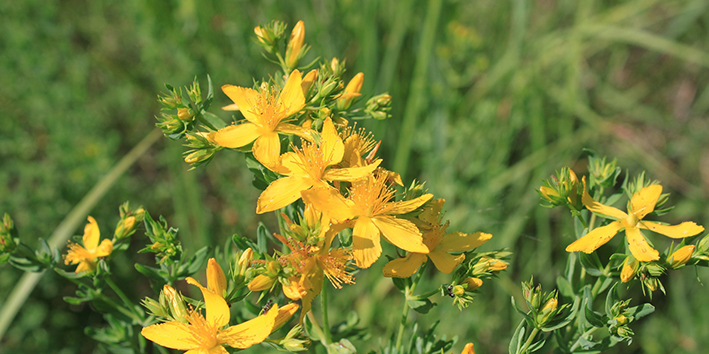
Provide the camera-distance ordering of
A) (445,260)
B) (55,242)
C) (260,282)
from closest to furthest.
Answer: (260,282), (445,260), (55,242)

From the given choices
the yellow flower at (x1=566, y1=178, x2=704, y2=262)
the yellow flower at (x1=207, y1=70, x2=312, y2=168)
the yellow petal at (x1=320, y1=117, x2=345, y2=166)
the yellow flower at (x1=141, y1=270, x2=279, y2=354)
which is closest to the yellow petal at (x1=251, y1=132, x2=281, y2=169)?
the yellow flower at (x1=207, y1=70, x2=312, y2=168)

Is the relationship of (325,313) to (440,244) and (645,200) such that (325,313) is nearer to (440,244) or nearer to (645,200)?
(440,244)

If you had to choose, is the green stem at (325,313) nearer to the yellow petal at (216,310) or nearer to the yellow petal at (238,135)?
the yellow petal at (216,310)

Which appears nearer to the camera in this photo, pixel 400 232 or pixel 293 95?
pixel 400 232

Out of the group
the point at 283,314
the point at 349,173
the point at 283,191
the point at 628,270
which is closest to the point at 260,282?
the point at 283,314

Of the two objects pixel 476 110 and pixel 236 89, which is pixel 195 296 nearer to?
pixel 236 89

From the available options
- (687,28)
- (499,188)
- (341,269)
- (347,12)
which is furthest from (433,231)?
(687,28)

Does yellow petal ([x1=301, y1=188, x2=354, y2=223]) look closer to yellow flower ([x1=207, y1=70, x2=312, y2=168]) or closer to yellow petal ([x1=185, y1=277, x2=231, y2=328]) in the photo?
yellow flower ([x1=207, y1=70, x2=312, y2=168])
